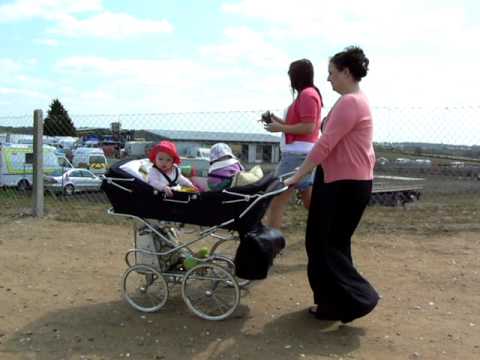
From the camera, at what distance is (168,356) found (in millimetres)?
3482

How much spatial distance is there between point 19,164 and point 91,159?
17.9 ft

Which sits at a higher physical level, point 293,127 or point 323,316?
point 293,127

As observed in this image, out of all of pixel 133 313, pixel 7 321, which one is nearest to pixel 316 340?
pixel 133 313

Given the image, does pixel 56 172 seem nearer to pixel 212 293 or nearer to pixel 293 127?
pixel 293 127

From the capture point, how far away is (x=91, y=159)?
2828 centimetres

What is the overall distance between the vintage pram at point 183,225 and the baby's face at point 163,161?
161 mm

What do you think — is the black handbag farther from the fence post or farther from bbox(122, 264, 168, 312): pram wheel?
the fence post

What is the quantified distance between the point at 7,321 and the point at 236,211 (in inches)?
73.4

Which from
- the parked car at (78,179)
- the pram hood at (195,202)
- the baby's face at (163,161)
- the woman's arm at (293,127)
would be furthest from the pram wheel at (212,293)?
the parked car at (78,179)

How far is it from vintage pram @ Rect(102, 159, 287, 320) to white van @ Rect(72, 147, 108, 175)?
22.7 m

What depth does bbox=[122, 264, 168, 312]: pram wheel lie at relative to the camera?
13.8 feet

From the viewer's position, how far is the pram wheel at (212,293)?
13.2 ft

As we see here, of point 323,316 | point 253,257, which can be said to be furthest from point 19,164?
point 323,316

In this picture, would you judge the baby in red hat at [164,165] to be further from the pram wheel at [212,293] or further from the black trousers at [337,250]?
the black trousers at [337,250]
